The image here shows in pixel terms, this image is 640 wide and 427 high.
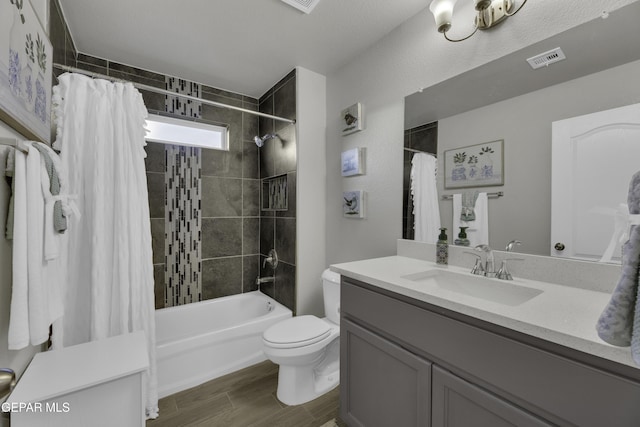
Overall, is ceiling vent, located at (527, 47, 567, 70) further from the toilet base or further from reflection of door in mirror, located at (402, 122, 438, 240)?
the toilet base

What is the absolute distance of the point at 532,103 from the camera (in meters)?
1.14

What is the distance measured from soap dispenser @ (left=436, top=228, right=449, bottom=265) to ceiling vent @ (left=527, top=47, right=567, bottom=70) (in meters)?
0.86

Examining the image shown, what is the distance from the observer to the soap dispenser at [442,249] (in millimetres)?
1407

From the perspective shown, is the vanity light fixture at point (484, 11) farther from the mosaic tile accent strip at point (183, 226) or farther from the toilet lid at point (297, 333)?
the mosaic tile accent strip at point (183, 226)

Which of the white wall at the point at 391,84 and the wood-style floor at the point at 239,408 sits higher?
the white wall at the point at 391,84

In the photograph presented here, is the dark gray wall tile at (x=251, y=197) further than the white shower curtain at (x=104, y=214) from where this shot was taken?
Yes

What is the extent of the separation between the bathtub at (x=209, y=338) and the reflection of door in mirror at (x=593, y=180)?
6.50 feet

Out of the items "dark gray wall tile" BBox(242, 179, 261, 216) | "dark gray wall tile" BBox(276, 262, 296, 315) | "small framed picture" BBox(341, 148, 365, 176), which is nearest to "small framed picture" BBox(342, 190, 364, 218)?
"small framed picture" BBox(341, 148, 365, 176)

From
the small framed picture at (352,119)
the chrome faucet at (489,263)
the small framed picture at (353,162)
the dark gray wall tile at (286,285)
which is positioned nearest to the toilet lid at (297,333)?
the dark gray wall tile at (286,285)

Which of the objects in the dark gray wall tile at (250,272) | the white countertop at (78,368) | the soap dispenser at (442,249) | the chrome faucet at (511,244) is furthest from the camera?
the dark gray wall tile at (250,272)

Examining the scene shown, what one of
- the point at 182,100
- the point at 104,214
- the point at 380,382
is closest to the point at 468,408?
the point at 380,382

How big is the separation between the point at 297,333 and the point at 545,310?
4.36ft

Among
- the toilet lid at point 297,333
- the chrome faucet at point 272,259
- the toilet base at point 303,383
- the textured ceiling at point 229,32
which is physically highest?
the textured ceiling at point 229,32

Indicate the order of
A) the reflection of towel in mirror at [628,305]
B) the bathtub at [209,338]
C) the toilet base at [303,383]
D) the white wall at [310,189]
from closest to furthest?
the reflection of towel in mirror at [628,305], the toilet base at [303,383], the bathtub at [209,338], the white wall at [310,189]
